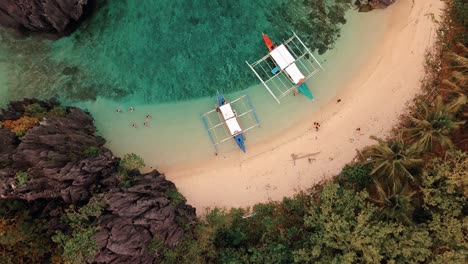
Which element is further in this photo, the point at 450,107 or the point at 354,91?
the point at 354,91

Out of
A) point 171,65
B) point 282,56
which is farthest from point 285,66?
point 171,65

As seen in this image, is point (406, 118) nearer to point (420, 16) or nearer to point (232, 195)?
point (420, 16)

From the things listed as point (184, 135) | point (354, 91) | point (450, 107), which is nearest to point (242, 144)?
point (184, 135)

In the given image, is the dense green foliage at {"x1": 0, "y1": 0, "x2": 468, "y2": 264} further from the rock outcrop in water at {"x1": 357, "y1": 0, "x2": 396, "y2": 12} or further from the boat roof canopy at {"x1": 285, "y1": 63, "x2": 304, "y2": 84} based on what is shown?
the boat roof canopy at {"x1": 285, "y1": 63, "x2": 304, "y2": 84}

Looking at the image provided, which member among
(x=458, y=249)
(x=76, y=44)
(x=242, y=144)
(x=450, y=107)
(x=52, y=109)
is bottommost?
(x=458, y=249)

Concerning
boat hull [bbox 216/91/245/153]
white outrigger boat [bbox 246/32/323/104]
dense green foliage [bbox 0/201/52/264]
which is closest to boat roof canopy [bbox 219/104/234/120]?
boat hull [bbox 216/91/245/153]

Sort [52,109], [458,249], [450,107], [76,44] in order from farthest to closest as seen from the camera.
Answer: [76,44] < [52,109] < [450,107] < [458,249]
